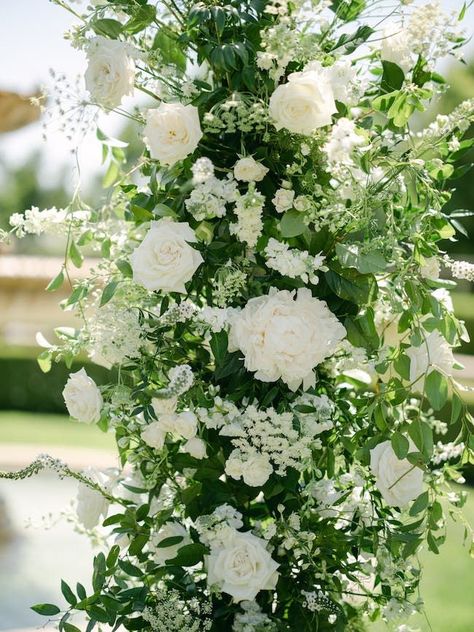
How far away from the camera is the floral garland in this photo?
1.63 metres

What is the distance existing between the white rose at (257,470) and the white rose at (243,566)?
13 centimetres

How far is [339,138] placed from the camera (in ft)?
4.98

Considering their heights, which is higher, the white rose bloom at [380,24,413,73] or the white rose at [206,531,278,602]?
the white rose bloom at [380,24,413,73]

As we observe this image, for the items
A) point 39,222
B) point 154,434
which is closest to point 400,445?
point 154,434

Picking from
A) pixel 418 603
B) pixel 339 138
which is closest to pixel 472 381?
pixel 418 603

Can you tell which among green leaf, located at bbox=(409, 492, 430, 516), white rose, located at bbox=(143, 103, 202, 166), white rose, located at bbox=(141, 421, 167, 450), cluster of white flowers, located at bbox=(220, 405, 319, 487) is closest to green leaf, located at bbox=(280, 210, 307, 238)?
white rose, located at bbox=(143, 103, 202, 166)

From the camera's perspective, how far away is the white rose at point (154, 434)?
173cm

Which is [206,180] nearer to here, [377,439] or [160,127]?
[160,127]

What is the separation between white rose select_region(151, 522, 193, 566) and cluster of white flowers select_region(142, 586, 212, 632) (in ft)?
0.29

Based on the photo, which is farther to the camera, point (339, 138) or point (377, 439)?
point (377, 439)

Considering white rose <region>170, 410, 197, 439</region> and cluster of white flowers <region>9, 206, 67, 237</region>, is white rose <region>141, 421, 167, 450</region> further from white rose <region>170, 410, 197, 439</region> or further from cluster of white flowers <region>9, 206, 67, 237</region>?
cluster of white flowers <region>9, 206, 67, 237</region>

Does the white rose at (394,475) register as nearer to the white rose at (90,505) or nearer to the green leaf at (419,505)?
the green leaf at (419,505)

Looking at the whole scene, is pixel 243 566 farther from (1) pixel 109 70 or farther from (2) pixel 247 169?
(1) pixel 109 70

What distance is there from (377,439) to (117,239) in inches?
29.1
